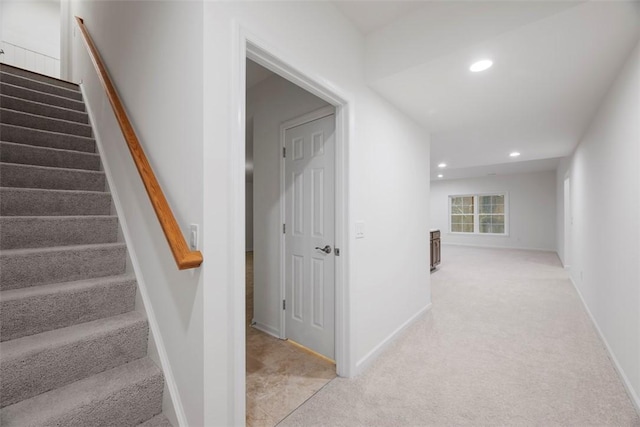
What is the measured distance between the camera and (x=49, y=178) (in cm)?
203

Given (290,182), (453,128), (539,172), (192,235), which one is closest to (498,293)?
(453,128)

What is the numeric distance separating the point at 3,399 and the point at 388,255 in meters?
2.43

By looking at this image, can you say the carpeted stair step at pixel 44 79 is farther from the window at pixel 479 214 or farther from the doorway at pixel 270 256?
the window at pixel 479 214

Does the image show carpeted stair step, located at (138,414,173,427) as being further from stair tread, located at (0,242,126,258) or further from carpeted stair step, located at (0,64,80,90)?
carpeted stair step, located at (0,64,80,90)

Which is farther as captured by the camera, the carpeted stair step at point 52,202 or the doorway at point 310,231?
the doorway at point 310,231

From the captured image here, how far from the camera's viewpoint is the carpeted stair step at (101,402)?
111 centimetres

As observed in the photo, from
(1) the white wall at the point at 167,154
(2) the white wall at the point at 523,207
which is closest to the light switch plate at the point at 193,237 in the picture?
(1) the white wall at the point at 167,154

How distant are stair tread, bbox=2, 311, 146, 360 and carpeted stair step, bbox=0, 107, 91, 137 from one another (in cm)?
199

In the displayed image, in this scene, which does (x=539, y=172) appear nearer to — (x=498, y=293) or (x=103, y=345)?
(x=498, y=293)

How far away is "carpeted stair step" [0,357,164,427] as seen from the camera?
1113 mm

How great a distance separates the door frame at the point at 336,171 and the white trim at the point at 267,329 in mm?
789

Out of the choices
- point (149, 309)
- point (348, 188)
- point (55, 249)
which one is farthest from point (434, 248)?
point (55, 249)

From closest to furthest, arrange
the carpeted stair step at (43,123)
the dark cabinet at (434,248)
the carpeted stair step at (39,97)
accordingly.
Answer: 1. the carpeted stair step at (43,123)
2. the carpeted stair step at (39,97)
3. the dark cabinet at (434,248)

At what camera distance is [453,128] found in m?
3.41
